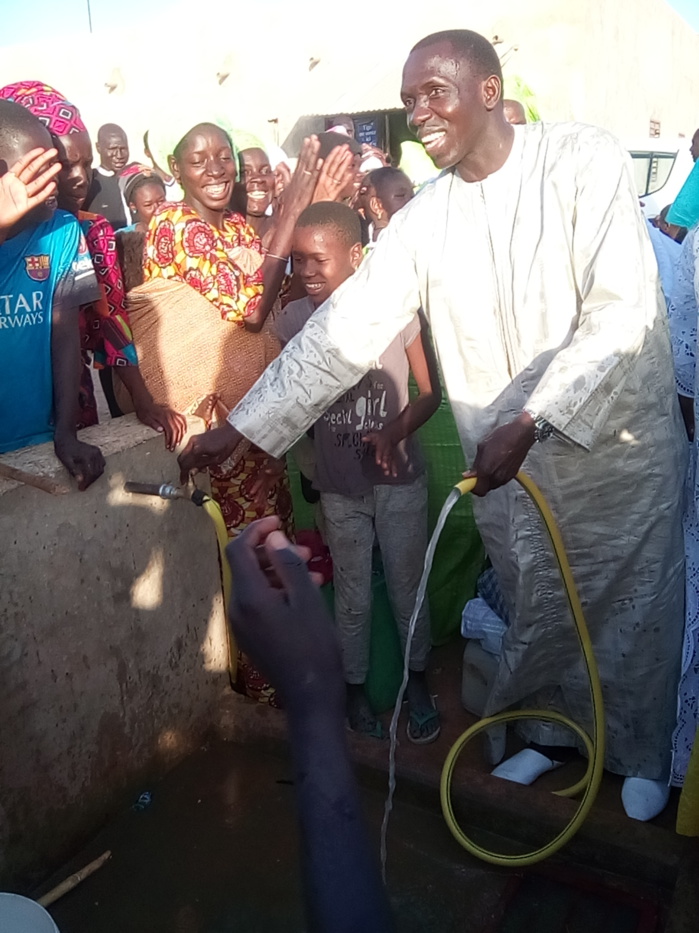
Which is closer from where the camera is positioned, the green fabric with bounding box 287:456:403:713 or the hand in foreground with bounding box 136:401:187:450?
the hand in foreground with bounding box 136:401:187:450

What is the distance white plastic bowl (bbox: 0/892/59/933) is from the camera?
1489 millimetres

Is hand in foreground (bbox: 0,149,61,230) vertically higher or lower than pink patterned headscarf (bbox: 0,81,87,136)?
lower

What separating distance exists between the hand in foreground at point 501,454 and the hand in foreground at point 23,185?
4.41ft

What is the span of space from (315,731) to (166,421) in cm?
172

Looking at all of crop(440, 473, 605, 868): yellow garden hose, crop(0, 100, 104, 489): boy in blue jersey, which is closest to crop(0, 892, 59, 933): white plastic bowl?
crop(0, 100, 104, 489): boy in blue jersey

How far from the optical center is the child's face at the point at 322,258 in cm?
276

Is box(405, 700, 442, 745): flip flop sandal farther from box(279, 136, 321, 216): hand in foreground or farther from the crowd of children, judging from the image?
box(279, 136, 321, 216): hand in foreground

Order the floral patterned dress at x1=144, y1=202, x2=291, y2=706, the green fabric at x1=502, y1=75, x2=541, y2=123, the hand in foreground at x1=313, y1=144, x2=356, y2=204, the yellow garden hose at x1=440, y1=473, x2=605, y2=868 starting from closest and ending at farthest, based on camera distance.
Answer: the yellow garden hose at x1=440, y1=473, x2=605, y2=868, the floral patterned dress at x1=144, y1=202, x2=291, y2=706, the hand in foreground at x1=313, y1=144, x2=356, y2=204, the green fabric at x1=502, y1=75, x2=541, y2=123

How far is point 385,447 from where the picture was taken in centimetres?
265

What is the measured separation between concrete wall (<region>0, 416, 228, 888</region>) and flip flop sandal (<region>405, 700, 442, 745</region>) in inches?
29.1

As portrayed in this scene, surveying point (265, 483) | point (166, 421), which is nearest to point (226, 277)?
point (166, 421)

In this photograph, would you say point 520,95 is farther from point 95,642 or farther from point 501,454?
point 95,642

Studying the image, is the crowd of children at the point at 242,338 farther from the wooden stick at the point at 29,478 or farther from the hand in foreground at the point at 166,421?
the wooden stick at the point at 29,478

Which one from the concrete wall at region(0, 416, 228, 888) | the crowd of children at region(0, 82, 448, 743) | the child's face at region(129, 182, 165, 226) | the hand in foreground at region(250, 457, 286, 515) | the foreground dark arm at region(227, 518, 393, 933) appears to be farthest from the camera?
the child's face at region(129, 182, 165, 226)
